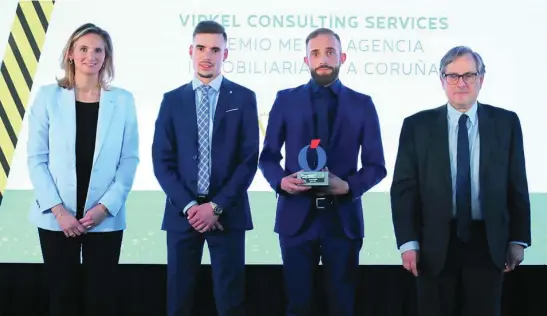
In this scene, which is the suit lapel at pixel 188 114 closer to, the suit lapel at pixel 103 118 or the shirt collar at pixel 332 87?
the suit lapel at pixel 103 118

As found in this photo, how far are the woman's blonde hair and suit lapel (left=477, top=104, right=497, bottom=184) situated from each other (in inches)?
68.5

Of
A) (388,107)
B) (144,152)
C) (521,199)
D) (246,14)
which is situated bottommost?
(521,199)

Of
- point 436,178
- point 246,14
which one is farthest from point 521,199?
point 246,14

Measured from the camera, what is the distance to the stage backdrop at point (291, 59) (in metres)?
3.88

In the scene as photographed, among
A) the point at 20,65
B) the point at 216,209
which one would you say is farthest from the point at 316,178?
the point at 20,65

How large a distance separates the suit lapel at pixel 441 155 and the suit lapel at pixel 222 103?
0.96 m

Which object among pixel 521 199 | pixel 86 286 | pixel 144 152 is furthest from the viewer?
pixel 144 152

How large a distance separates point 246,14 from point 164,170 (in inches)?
47.5

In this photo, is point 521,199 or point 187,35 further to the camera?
point 187,35

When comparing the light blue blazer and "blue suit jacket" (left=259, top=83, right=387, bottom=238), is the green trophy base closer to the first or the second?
"blue suit jacket" (left=259, top=83, right=387, bottom=238)

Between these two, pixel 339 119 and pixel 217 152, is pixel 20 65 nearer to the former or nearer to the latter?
pixel 217 152

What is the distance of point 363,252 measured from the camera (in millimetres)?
3906

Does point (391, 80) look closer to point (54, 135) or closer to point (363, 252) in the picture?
point (363, 252)

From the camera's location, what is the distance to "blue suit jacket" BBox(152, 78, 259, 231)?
3176 mm
